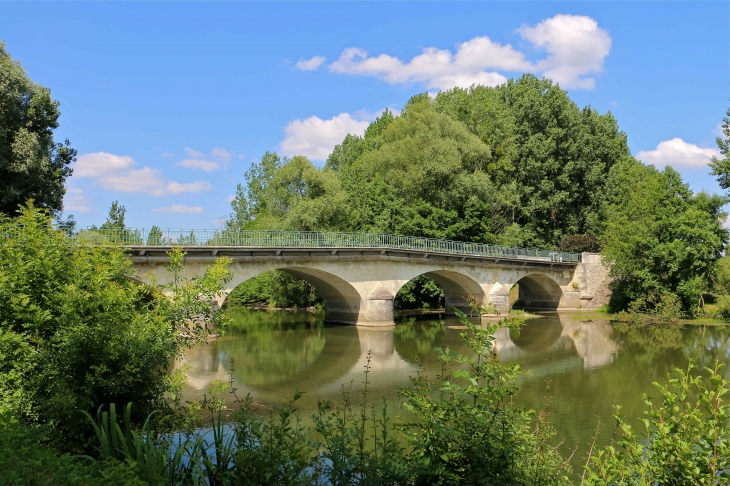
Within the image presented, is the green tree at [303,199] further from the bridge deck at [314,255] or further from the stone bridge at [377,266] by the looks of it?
the bridge deck at [314,255]

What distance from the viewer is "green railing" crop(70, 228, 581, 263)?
2214 cm

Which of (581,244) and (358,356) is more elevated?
(581,244)

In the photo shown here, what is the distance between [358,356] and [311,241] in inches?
331

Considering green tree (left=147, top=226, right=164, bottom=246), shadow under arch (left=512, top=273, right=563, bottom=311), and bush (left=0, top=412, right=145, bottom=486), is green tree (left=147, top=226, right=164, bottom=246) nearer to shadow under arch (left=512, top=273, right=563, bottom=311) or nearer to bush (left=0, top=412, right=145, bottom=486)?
bush (left=0, top=412, right=145, bottom=486)

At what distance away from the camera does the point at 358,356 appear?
2097 centimetres

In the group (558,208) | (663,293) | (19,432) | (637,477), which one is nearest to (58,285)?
(19,432)

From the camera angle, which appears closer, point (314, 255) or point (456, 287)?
point (314, 255)

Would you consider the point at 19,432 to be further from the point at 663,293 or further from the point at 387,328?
the point at 663,293

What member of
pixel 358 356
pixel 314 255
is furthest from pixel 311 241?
pixel 358 356

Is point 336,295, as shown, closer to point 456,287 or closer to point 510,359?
point 456,287

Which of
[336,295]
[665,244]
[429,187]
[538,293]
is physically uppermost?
[429,187]

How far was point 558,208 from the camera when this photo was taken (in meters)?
44.6

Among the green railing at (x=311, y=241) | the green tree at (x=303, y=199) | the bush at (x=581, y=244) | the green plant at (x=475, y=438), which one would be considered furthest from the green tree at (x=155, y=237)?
the bush at (x=581, y=244)

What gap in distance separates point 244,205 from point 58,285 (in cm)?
4365
